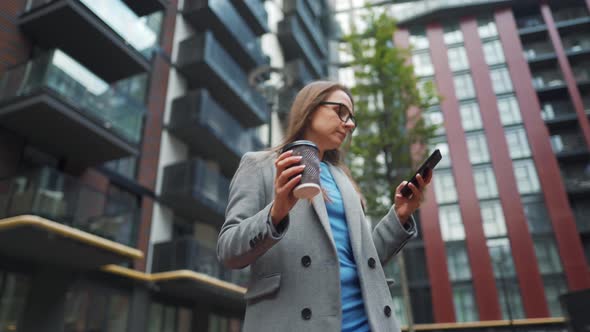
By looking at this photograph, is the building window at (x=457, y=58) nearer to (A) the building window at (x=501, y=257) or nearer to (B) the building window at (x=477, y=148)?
(B) the building window at (x=477, y=148)

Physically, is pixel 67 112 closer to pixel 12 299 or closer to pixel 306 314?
pixel 12 299

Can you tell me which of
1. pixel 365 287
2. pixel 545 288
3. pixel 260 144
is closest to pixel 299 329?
pixel 365 287

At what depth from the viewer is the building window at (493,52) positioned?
38.7m

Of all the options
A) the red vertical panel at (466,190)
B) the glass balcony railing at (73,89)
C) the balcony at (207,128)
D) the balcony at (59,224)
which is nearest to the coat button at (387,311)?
the balcony at (59,224)

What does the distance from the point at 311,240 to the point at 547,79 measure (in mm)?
42500

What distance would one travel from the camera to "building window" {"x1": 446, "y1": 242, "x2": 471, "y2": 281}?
3253 centimetres

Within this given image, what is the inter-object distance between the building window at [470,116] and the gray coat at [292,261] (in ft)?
122

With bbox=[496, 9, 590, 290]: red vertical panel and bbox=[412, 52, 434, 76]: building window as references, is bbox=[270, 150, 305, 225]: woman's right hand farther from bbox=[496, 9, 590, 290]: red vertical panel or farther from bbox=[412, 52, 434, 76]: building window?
bbox=[412, 52, 434, 76]: building window

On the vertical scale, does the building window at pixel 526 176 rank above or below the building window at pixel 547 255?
above

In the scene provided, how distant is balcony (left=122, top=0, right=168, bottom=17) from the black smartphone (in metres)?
15.9

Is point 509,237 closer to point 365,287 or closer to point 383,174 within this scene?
point 383,174

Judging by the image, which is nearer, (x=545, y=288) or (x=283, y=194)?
(x=283, y=194)

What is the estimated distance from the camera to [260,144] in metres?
24.0

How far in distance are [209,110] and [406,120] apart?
7.56m
